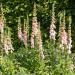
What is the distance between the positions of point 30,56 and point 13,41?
7.74 feet

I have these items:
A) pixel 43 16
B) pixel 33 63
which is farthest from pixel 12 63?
pixel 43 16

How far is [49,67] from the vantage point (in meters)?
8.51

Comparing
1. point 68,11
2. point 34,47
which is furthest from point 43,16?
point 34,47

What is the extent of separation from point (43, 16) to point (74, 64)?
3077mm

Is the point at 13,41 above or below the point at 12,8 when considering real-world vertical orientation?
below

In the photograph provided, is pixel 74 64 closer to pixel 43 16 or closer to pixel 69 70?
pixel 69 70

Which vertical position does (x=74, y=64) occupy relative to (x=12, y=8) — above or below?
below

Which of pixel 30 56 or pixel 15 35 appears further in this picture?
pixel 15 35

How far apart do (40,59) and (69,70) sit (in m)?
0.72

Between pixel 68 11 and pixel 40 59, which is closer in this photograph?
pixel 40 59

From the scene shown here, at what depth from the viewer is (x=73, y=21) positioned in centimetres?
1147

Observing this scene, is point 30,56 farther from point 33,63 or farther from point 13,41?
point 13,41

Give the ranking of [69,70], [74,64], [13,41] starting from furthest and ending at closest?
[13,41] < [74,64] < [69,70]

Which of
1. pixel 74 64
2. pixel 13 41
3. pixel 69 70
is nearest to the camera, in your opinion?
pixel 69 70
